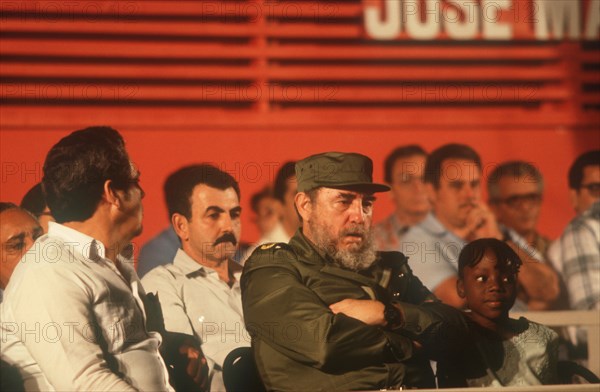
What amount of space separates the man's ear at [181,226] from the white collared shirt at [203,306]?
5cm

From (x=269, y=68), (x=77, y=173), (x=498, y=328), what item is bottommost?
(x=498, y=328)

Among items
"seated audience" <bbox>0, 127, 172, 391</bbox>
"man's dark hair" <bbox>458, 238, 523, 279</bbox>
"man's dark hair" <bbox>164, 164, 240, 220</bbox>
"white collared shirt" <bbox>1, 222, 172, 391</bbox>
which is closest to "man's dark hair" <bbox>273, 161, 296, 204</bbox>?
"man's dark hair" <bbox>164, 164, 240, 220</bbox>

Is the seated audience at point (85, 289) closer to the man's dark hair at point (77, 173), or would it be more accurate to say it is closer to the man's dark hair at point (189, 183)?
the man's dark hair at point (77, 173)

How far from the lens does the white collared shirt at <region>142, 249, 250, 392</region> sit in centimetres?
301

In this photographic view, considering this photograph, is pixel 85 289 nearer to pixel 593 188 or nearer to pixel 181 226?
pixel 181 226

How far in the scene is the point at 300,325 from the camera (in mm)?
2930

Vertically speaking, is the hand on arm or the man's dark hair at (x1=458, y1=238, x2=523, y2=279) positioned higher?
the man's dark hair at (x1=458, y1=238, x2=523, y2=279)

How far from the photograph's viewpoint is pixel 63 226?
2.99 m

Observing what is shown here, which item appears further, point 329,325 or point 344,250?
point 344,250

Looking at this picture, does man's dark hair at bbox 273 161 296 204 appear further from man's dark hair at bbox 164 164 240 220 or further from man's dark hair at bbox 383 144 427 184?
man's dark hair at bbox 383 144 427 184

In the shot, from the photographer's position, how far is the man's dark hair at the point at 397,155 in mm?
3139

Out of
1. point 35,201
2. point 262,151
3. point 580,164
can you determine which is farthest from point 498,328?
point 35,201

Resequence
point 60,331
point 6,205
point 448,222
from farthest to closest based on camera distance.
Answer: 1. point 448,222
2. point 6,205
3. point 60,331

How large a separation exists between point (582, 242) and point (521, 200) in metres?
0.29
